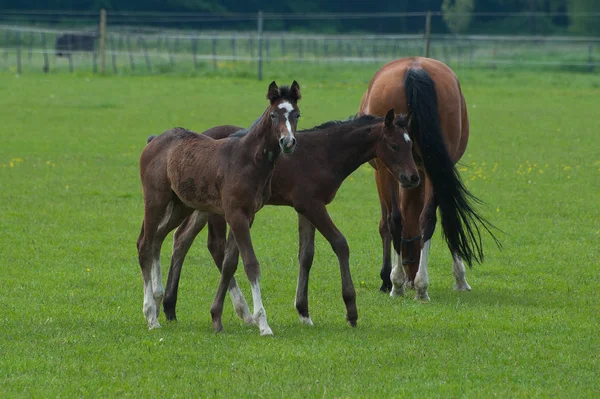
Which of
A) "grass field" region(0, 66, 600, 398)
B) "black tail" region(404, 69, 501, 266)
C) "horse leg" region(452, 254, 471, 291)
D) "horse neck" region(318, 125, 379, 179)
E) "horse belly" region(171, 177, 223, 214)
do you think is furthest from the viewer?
"horse leg" region(452, 254, 471, 291)

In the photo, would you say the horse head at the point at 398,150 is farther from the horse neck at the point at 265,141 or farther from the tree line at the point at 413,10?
the tree line at the point at 413,10

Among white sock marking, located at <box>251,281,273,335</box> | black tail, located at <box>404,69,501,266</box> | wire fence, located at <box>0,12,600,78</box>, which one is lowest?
wire fence, located at <box>0,12,600,78</box>

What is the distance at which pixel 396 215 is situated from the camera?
9352 millimetres

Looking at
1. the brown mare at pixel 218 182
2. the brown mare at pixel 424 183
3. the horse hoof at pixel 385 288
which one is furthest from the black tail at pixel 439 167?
the brown mare at pixel 218 182

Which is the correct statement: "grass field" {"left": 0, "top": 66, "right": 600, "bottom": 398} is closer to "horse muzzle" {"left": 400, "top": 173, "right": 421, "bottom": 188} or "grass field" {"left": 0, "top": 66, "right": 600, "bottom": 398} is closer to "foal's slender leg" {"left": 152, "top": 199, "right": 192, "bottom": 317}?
"foal's slender leg" {"left": 152, "top": 199, "right": 192, "bottom": 317}

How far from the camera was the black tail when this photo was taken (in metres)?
8.76

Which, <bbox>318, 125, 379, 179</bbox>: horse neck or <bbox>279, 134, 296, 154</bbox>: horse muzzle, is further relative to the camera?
<bbox>318, 125, 379, 179</bbox>: horse neck

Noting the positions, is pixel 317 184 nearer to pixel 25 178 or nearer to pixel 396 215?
pixel 396 215

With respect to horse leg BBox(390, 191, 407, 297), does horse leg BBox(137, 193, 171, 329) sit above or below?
above

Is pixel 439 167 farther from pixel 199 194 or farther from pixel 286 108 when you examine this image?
pixel 199 194

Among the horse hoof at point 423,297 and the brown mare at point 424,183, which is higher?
the brown mare at point 424,183

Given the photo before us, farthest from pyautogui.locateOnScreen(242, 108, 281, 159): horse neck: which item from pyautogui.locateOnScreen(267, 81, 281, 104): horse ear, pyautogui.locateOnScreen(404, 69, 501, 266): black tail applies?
pyautogui.locateOnScreen(404, 69, 501, 266): black tail

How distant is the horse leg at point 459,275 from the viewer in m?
9.32

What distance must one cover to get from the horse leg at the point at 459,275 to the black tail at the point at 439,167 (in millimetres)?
243
